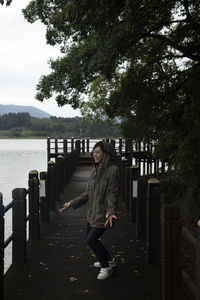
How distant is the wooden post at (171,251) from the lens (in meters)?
4.17

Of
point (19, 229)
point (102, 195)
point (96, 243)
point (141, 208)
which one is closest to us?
point (102, 195)

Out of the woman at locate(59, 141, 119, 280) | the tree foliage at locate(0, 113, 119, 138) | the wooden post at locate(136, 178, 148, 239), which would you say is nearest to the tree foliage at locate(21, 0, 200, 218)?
the wooden post at locate(136, 178, 148, 239)

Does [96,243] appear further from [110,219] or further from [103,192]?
[103,192]

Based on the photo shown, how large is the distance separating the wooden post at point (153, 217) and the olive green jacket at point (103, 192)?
83 centimetres

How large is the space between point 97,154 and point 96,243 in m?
1.13

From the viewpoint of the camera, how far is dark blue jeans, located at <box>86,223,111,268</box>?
16.5 feet

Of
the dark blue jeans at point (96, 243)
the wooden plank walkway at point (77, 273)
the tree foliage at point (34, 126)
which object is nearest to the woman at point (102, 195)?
the dark blue jeans at point (96, 243)

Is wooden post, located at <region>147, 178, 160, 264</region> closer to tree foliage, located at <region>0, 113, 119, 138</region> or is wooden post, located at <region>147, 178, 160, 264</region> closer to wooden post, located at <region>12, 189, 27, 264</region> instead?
wooden post, located at <region>12, 189, 27, 264</region>

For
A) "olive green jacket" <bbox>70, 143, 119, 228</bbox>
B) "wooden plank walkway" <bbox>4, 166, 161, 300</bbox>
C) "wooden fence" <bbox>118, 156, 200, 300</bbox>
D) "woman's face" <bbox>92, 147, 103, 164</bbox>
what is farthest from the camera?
"woman's face" <bbox>92, 147, 103, 164</bbox>

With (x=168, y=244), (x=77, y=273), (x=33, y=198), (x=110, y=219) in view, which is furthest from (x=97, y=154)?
(x=33, y=198)

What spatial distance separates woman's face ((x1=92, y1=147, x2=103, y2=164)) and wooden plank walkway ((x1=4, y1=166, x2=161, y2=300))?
5.06 ft

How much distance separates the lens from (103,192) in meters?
4.99

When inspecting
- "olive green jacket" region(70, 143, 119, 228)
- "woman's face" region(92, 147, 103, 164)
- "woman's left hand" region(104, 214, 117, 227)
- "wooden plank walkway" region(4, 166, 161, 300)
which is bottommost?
"wooden plank walkway" region(4, 166, 161, 300)

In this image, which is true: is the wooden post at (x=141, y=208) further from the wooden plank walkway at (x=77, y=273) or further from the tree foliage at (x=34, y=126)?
the tree foliage at (x=34, y=126)
